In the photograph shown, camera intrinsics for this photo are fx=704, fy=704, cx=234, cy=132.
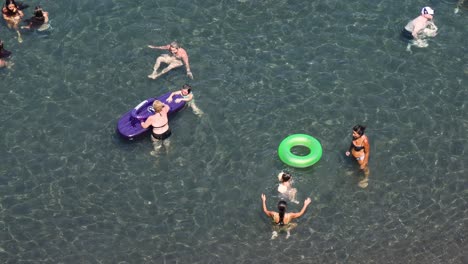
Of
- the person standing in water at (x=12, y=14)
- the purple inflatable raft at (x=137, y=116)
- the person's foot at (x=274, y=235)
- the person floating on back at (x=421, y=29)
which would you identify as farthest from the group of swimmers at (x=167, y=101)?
the person floating on back at (x=421, y=29)

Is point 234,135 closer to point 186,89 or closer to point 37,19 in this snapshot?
point 186,89

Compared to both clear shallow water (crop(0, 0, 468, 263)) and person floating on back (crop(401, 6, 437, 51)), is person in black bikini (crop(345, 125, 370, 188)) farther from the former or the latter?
person floating on back (crop(401, 6, 437, 51))

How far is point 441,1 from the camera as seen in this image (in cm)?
2889

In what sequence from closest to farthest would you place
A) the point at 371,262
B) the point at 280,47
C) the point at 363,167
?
the point at 371,262 → the point at 363,167 → the point at 280,47

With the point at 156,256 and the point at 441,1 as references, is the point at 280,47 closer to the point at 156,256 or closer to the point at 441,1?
the point at 441,1

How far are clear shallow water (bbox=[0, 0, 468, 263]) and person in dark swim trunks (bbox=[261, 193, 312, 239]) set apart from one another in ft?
1.26

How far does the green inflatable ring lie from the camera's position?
2258 cm

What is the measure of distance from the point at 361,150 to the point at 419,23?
745 cm

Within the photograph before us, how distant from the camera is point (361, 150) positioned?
21875mm

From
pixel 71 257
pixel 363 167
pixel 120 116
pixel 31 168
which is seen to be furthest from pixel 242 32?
pixel 71 257

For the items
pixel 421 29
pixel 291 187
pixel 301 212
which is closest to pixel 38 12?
pixel 291 187

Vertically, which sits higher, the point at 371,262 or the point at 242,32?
the point at 242,32

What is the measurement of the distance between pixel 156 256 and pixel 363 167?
7.14m

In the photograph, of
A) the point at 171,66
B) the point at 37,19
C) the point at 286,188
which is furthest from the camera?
the point at 37,19
